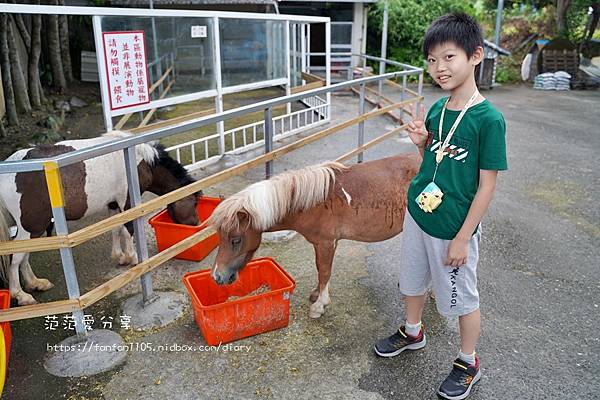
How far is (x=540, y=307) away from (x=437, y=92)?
1079cm

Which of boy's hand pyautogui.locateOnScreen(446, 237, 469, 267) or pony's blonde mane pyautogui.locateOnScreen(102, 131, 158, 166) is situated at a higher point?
pony's blonde mane pyautogui.locateOnScreen(102, 131, 158, 166)

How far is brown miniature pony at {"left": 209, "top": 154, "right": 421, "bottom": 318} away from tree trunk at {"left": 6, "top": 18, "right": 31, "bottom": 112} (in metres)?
7.91

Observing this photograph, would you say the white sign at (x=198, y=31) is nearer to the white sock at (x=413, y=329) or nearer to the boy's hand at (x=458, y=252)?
the white sock at (x=413, y=329)

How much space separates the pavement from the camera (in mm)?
2494

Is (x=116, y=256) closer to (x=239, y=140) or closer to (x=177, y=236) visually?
(x=177, y=236)

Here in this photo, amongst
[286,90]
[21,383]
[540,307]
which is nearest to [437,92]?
[286,90]

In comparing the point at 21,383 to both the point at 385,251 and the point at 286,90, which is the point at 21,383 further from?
the point at 286,90

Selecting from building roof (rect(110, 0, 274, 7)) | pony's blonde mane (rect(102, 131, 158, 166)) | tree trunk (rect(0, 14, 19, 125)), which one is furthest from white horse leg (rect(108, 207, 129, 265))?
building roof (rect(110, 0, 274, 7))

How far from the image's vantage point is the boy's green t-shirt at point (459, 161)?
6.40 ft

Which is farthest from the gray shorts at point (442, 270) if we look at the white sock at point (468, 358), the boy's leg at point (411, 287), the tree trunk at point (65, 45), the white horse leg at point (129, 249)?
the tree trunk at point (65, 45)

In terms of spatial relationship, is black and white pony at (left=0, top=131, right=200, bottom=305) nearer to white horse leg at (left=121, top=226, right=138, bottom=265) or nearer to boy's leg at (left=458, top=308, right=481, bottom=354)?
white horse leg at (left=121, top=226, right=138, bottom=265)

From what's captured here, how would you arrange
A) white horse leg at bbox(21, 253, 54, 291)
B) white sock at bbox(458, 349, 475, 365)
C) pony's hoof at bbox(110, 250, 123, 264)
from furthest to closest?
1. pony's hoof at bbox(110, 250, 123, 264)
2. white horse leg at bbox(21, 253, 54, 291)
3. white sock at bbox(458, 349, 475, 365)

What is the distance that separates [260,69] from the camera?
295 inches

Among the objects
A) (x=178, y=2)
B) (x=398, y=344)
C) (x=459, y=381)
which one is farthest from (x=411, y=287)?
(x=178, y=2)
